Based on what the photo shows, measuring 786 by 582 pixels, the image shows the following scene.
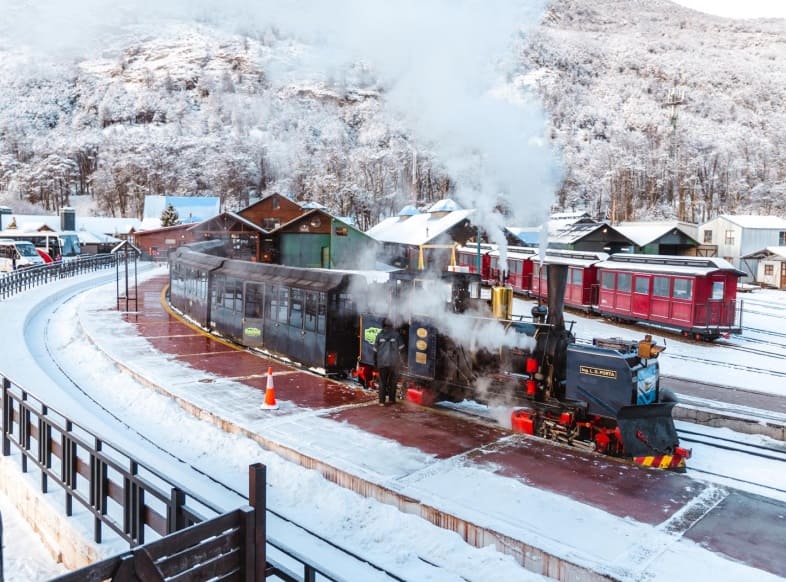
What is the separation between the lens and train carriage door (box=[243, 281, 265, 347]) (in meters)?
18.8

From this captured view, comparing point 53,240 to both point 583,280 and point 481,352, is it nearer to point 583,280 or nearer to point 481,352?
point 583,280

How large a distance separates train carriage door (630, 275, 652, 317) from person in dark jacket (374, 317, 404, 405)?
16197 mm

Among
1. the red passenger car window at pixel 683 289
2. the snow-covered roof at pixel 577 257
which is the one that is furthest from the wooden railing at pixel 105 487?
the snow-covered roof at pixel 577 257

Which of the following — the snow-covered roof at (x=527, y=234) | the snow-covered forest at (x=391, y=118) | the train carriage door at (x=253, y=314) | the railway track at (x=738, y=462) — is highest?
the snow-covered forest at (x=391, y=118)

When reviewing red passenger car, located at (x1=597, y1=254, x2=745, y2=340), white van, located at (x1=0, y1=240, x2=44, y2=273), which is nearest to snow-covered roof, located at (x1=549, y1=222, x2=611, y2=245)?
red passenger car, located at (x1=597, y1=254, x2=745, y2=340)

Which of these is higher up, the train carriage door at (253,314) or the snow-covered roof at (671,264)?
the snow-covered roof at (671,264)

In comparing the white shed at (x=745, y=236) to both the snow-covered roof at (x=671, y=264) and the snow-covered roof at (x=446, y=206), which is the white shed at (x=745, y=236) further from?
the snow-covered roof at (x=671, y=264)

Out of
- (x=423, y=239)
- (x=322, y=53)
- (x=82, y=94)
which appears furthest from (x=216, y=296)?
(x=82, y=94)

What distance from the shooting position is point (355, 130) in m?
65.6

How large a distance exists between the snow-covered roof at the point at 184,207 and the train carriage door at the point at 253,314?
5920 cm

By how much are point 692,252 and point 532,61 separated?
1388 inches

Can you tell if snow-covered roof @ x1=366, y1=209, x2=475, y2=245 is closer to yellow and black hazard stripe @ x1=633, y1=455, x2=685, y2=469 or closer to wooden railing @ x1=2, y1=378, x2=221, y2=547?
yellow and black hazard stripe @ x1=633, y1=455, x2=685, y2=469

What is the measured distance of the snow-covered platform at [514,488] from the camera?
23.0 ft

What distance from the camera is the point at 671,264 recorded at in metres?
25.6
